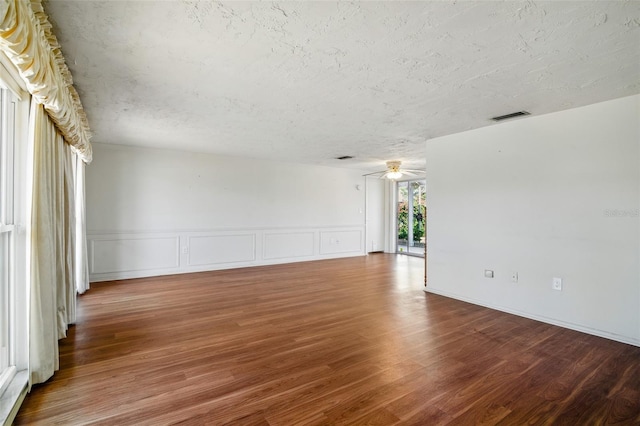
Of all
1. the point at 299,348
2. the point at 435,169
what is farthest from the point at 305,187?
the point at 299,348

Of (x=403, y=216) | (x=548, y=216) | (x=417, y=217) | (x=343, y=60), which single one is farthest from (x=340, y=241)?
(x=343, y=60)

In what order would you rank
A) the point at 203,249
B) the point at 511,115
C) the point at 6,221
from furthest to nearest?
the point at 203,249 → the point at 511,115 → the point at 6,221

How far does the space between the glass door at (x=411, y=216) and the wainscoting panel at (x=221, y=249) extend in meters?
4.64

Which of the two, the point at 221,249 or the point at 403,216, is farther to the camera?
the point at 403,216

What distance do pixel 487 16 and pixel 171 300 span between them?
4.53 m

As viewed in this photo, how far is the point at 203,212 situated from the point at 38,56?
461cm

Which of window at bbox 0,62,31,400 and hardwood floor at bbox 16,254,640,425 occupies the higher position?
window at bbox 0,62,31,400

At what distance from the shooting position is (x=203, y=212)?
237 inches

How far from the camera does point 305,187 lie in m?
7.41

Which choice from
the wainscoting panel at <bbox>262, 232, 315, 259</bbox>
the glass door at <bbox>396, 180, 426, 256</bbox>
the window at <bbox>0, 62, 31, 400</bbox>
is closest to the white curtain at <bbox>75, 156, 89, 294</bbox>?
the window at <bbox>0, 62, 31, 400</bbox>

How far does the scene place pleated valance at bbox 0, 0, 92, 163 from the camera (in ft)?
4.09

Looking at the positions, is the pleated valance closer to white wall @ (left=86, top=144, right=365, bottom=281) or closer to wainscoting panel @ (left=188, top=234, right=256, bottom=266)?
white wall @ (left=86, top=144, right=365, bottom=281)

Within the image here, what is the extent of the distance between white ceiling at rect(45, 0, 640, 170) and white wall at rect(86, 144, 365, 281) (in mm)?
1723

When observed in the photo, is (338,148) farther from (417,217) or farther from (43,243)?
(417,217)
